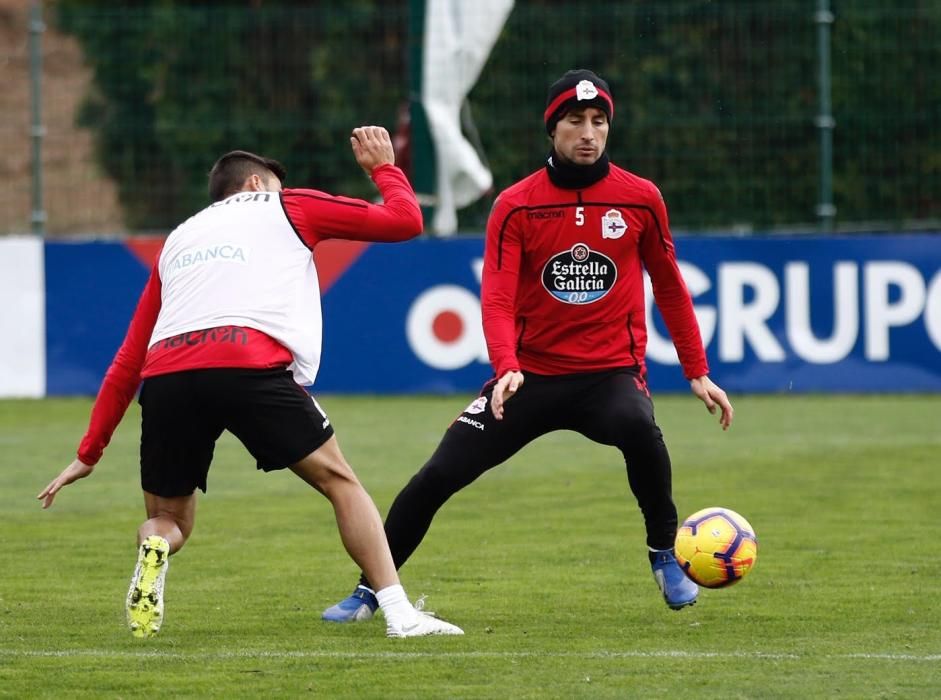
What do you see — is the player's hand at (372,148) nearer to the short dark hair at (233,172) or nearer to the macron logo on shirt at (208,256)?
the short dark hair at (233,172)

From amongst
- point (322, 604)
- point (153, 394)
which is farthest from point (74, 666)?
point (322, 604)

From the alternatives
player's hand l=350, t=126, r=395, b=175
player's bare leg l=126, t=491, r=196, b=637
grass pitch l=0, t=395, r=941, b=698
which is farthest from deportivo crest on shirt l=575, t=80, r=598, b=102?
player's bare leg l=126, t=491, r=196, b=637

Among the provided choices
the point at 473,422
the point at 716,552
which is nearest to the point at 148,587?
the point at 473,422

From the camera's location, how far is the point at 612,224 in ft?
24.0

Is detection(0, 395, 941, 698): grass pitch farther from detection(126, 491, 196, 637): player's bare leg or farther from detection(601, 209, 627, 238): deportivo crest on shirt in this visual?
detection(601, 209, 627, 238): deportivo crest on shirt

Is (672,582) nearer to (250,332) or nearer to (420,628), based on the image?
(420,628)

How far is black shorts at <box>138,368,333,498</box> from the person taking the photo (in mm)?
6602

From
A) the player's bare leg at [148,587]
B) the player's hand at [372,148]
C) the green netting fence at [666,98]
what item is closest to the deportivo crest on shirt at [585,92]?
the player's hand at [372,148]

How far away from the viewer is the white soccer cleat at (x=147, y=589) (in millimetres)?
6613

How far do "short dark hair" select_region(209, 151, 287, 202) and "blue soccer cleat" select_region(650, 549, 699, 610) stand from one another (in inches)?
83.7

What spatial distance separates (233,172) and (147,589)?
1.54 metres

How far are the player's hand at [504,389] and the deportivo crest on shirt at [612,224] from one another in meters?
0.68

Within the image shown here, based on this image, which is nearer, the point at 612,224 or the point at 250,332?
the point at 250,332

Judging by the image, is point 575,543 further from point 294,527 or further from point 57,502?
point 57,502
